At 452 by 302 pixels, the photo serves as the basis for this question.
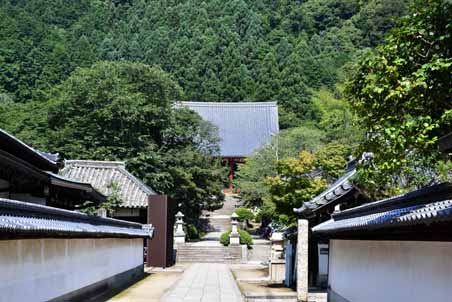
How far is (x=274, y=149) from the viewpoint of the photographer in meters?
40.2

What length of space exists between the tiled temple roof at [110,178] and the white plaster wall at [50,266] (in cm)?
1096

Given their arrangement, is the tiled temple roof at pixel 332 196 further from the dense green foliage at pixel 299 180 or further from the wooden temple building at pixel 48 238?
the wooden temple building at pixel 48 238

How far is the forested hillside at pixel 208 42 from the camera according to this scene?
6556cm

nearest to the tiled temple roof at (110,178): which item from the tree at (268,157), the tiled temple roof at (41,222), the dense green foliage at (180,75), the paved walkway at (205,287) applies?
the dense green foliage at (180,75)

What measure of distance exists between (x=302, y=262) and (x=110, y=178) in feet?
54.4

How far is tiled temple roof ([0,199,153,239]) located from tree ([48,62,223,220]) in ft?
63.8

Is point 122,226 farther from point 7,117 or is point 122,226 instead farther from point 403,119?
point 7,117

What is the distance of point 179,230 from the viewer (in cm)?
3716

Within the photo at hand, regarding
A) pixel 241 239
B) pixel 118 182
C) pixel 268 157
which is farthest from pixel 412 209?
pixel 268 157

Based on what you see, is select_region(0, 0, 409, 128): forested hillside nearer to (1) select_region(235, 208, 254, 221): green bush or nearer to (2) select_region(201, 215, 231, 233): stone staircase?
(2) select_region(201, 215, 231, 233): stone staircase

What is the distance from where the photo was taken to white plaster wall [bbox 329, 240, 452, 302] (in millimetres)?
7074

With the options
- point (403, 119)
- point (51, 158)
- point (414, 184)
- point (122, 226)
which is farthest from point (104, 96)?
point (403, 119)

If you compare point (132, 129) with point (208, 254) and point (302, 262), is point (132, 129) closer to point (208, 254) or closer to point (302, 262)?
point (208, 254)

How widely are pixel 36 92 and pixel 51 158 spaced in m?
46.6
